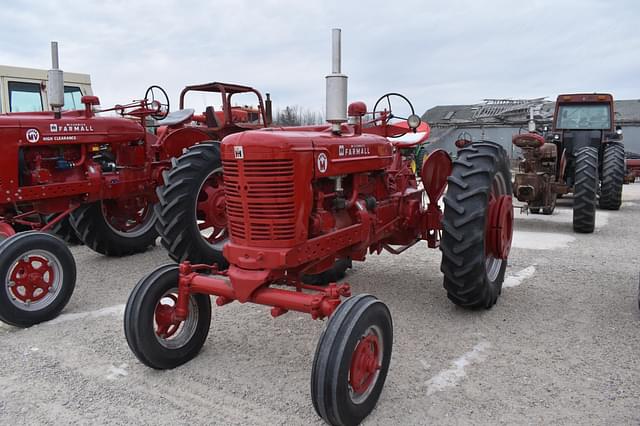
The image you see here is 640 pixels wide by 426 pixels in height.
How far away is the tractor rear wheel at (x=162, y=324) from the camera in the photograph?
2.96 meters

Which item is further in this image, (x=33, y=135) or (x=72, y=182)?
(x=72, y=182)

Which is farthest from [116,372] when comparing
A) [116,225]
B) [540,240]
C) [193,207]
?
[540,240]

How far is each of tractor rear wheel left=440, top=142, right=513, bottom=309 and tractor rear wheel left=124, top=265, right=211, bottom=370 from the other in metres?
1.76

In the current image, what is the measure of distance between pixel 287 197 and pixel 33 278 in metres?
2.44

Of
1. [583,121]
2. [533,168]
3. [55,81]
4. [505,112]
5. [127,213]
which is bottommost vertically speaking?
[127,213]

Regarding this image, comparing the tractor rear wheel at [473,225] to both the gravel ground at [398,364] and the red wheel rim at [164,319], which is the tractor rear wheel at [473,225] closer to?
the gravel ground at [398,364]

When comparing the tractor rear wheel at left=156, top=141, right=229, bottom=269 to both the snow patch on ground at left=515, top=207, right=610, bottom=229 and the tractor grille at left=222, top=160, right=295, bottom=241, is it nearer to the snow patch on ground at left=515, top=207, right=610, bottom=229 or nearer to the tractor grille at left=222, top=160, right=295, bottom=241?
the tractor grille at left=222, top=160, right=295, bottom=241

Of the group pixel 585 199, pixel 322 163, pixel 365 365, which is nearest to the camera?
pixel 365 365

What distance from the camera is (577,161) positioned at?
7855 millimetres

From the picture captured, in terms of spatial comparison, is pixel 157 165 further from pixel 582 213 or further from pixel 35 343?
pixel 582 213

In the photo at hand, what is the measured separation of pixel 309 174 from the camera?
2842 mm

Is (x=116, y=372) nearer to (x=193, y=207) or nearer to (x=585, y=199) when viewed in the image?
(x=193, y=207)

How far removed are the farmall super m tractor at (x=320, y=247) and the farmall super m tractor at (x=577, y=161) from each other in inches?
166

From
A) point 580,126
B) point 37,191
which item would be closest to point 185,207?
point 37,191
